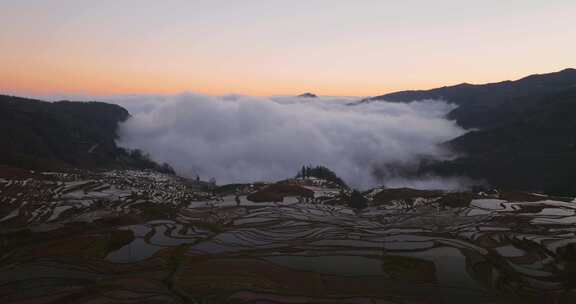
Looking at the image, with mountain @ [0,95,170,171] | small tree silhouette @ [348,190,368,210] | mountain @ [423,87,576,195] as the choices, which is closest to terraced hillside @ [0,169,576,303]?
small tree silhouette @ [348,190,368,210]

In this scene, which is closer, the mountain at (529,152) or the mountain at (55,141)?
the mountain at (529,152)

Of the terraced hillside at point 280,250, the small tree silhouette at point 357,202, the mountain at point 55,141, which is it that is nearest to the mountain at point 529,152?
the terraced hillside at point 280,250

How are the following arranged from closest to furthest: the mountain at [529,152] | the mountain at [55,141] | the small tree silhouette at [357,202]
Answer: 1. the small tree silhouette at [357,202]
2. the mountain at [529,152]
3. the mountain at [55,141]

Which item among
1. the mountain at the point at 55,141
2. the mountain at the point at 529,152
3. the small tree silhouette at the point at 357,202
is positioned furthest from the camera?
the mountain at the point at 55,141

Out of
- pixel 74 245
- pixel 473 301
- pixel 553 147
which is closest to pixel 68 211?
pixel 74 245

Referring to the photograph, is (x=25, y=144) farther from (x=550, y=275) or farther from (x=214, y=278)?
(x=550, y=275)

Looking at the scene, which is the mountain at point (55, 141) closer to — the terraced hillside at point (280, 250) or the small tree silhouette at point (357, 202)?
the terraced hillside at point (280, 250)

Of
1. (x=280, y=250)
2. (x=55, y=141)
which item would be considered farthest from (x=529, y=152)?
(x=55, y=141)
